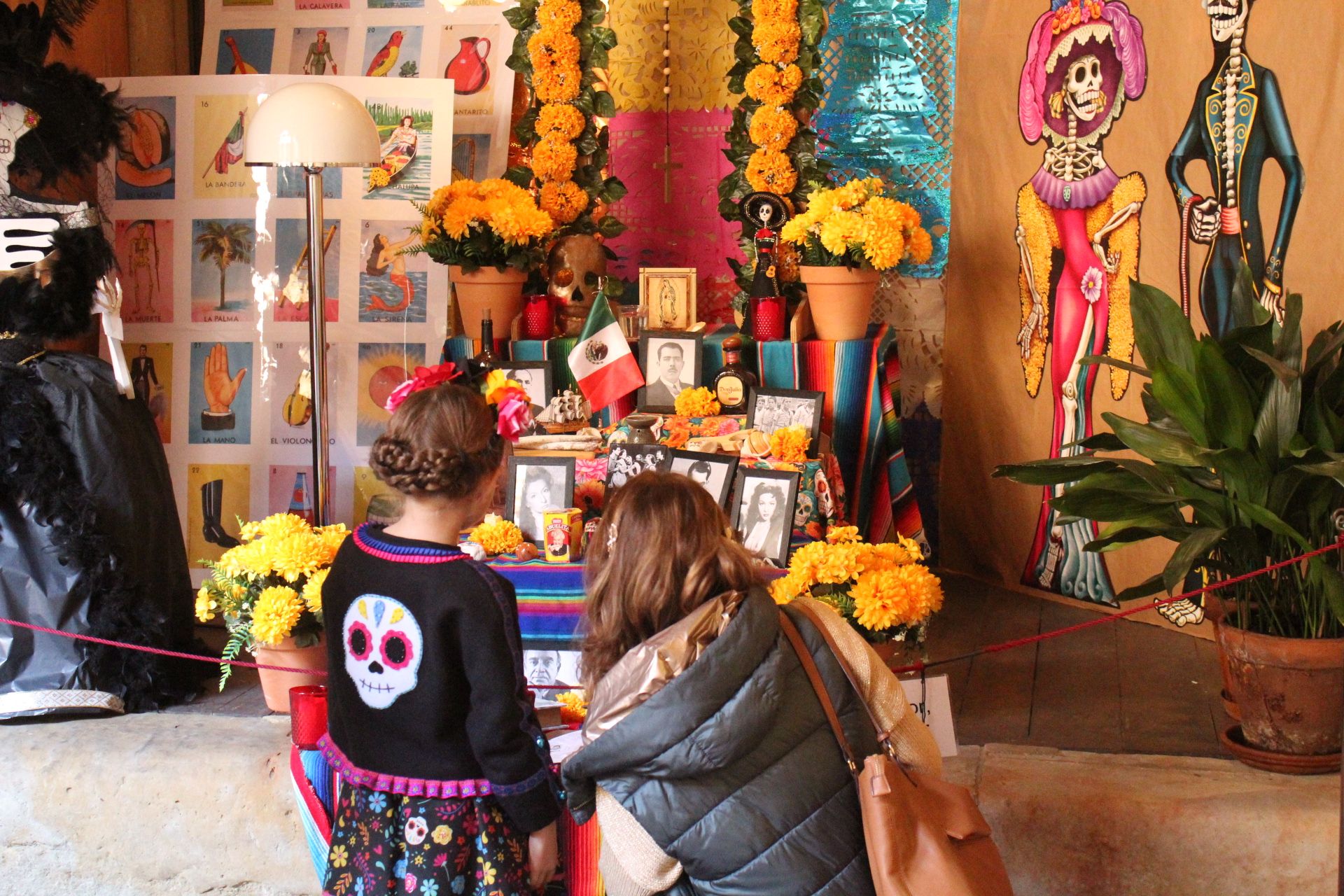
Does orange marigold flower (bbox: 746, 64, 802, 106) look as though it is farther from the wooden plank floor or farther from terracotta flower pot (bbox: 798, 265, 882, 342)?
the wooden plank floor

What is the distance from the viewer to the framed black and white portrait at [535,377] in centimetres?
459

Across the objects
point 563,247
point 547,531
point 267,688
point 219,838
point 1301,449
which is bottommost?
point 219,838

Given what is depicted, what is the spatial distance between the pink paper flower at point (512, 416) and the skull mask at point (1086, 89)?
118 inches

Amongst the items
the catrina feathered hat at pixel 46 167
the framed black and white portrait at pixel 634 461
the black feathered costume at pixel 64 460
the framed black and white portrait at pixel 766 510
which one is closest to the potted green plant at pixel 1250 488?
the framed black and white portrait at pixel 766 510

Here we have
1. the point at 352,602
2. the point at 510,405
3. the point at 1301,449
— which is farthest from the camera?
the point at 1301,449

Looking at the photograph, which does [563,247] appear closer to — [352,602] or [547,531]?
[547,531]

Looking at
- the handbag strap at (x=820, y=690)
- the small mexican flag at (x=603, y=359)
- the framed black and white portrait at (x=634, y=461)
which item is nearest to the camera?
the handbag strap at (x=820, y=690)

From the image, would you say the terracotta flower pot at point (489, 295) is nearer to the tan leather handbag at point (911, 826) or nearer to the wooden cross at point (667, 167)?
the wooden cross at point (667, 167)

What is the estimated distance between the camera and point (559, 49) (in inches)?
192

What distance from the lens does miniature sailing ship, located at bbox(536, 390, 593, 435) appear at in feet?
14.7

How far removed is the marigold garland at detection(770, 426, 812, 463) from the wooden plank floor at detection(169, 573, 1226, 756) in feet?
2.82

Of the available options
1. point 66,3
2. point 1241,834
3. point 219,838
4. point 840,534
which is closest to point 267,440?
point 66,3

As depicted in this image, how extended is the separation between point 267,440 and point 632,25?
2246 millimetres

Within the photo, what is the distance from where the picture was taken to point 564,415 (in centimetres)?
450
